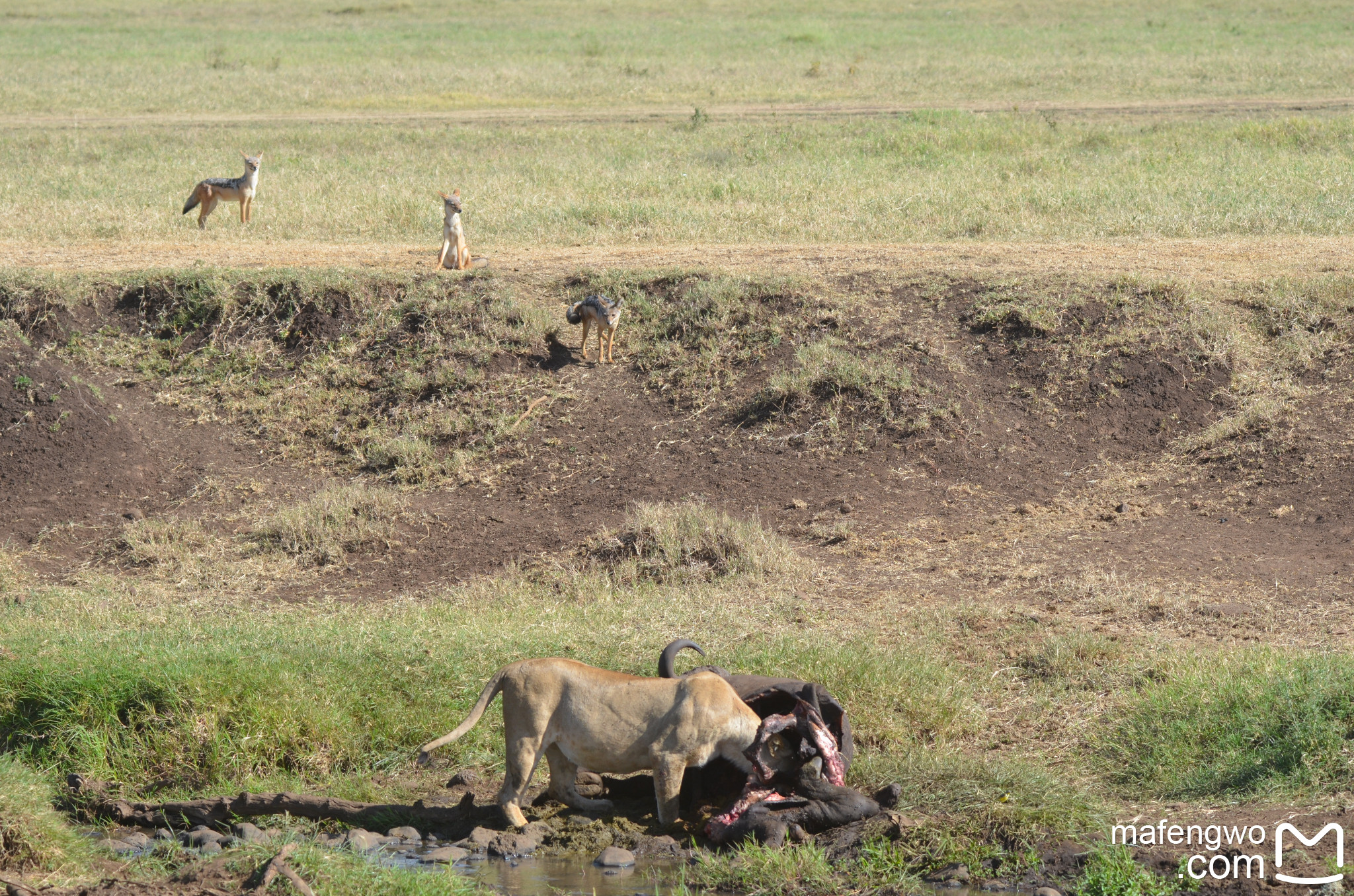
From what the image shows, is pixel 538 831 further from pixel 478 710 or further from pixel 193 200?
pixel 193 200

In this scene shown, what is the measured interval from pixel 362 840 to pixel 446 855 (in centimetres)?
38

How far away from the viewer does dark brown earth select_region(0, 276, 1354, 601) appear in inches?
374

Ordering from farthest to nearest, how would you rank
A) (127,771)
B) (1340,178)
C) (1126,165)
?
(1126,165), (1340,178), (127,771)

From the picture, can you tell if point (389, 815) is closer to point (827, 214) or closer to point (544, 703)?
point (544, 703)

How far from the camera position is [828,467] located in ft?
34.3

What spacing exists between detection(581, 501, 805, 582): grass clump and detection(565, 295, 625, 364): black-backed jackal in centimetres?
225

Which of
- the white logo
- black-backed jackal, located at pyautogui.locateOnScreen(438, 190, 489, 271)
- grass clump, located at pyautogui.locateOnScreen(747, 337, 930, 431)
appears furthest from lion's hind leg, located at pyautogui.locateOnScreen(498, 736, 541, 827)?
black-backed jackal, located at pyautogui.locateOnScreen(438, 190, 489, 271)

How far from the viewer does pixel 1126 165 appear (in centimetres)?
1777

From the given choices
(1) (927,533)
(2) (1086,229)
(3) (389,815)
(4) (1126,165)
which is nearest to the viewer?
(3) (389,815)

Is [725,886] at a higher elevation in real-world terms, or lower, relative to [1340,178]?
lower

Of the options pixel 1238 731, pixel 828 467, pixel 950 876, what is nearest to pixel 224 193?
pixel 828 467

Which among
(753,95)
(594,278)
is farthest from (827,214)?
(753,95)

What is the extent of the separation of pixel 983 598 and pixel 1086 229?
668cm
